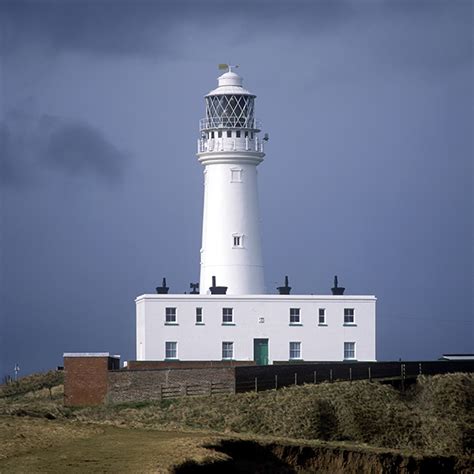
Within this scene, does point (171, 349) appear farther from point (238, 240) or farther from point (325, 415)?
point (325, 415)

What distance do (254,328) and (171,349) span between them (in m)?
3.03

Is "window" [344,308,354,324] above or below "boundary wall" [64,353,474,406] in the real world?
above

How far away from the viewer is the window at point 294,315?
58281mm

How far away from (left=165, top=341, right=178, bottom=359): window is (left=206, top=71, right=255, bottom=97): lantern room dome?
10328 millimetres

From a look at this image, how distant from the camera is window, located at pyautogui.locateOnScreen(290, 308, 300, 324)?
5828 cm

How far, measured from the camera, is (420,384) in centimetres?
5159

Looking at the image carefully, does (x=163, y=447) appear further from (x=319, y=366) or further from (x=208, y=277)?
(x=208, y=277)

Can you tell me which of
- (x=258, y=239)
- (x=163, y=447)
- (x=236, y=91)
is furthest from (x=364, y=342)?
(x=163, y=447)

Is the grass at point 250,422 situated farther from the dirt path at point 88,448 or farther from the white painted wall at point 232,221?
the white painted wall at point 232,221

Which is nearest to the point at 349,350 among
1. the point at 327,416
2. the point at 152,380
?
the point at 152,380

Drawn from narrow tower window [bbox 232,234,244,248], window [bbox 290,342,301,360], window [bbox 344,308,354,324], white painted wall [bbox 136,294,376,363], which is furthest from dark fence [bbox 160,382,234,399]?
narrow tower window [bbox 232,234,244,248]

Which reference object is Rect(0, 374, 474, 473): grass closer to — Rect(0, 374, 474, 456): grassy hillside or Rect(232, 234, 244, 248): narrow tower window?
Rect(0, 374, 474, 456): grassy hillside

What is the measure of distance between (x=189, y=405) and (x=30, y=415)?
26.1 feet

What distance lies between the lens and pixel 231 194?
201 feet
